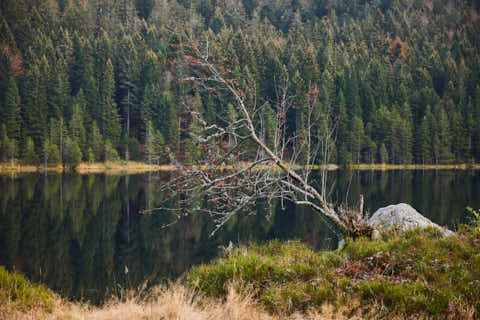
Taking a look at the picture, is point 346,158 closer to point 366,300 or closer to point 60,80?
point 60,80

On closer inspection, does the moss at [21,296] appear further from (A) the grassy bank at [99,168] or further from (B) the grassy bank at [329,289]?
(A) the grassy bank at [99,168]

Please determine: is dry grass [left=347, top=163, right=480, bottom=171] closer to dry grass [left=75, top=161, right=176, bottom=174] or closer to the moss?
dry grass [left=75, top=161, right=176, bottom=174]

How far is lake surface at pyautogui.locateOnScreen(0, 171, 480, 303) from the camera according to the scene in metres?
10.8

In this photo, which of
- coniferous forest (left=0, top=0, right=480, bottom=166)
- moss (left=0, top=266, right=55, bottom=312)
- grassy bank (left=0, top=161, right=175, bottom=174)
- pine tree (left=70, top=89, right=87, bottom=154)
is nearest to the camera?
moss (left=0, top=266, right=55, bottom=312)

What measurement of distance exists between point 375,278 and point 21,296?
5277mm

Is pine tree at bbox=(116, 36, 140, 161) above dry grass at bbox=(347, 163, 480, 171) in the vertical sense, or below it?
above

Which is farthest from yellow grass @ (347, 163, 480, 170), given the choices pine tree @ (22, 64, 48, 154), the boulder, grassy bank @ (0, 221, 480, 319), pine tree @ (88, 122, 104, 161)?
grassy bank @ (0, 221, 480, 319)

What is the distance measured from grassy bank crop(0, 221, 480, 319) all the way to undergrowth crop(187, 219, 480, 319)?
0.01 metres

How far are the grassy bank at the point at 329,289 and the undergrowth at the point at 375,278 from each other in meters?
0.01

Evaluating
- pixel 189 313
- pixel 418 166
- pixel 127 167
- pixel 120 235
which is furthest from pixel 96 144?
pixel 189 313

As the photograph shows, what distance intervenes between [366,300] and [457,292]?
1.15m

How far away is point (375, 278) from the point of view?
5.50m

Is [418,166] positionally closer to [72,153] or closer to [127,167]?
[127,167]

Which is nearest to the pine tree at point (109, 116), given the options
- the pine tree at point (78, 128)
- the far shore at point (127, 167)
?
the pine tree at point (78, 128)
